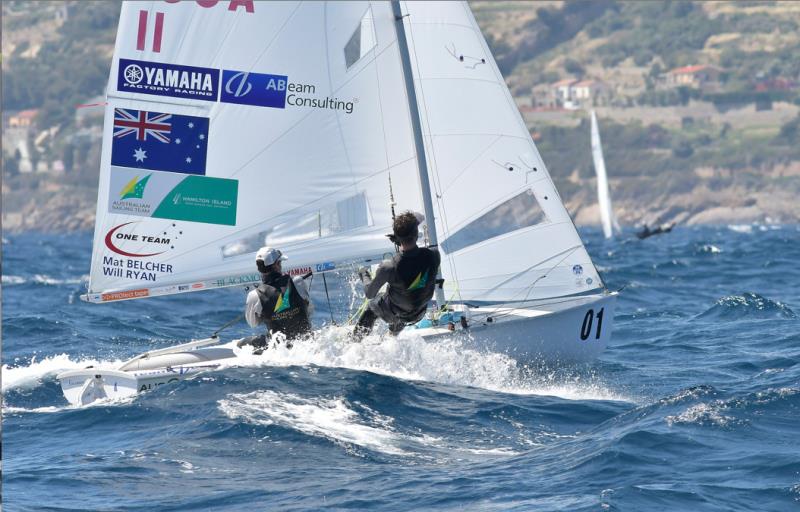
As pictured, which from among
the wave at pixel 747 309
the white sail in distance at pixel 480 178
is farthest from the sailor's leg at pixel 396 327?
the wave at pixel 747 309

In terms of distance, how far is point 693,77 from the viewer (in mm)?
146375

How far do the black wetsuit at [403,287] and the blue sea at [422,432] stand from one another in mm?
239

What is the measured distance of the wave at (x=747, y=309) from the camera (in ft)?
49.2

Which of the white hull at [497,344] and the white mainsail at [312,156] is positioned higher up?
the white mainsail at [312,156]

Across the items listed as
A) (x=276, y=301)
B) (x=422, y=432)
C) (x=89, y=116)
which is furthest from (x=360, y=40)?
(x=89, y=116)

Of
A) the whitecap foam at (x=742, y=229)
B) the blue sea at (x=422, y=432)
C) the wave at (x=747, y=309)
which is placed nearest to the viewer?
the blue sea at (x=422, y=432)

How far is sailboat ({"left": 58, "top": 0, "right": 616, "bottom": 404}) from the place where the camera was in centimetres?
1089

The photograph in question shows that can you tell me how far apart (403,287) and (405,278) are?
11 centimetres

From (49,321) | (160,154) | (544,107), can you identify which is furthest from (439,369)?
(544,107)

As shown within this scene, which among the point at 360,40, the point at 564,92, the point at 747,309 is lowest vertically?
the point at 747,309

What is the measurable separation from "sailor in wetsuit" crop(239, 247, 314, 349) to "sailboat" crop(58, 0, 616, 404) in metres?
0.62

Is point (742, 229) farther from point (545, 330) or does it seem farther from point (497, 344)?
point (497, 344)

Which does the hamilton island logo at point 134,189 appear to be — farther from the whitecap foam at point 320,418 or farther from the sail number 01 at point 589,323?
the sail number 01 at point 589,323

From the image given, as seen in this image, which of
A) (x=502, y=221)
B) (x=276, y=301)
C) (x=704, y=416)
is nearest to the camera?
(x=704, y=416)
